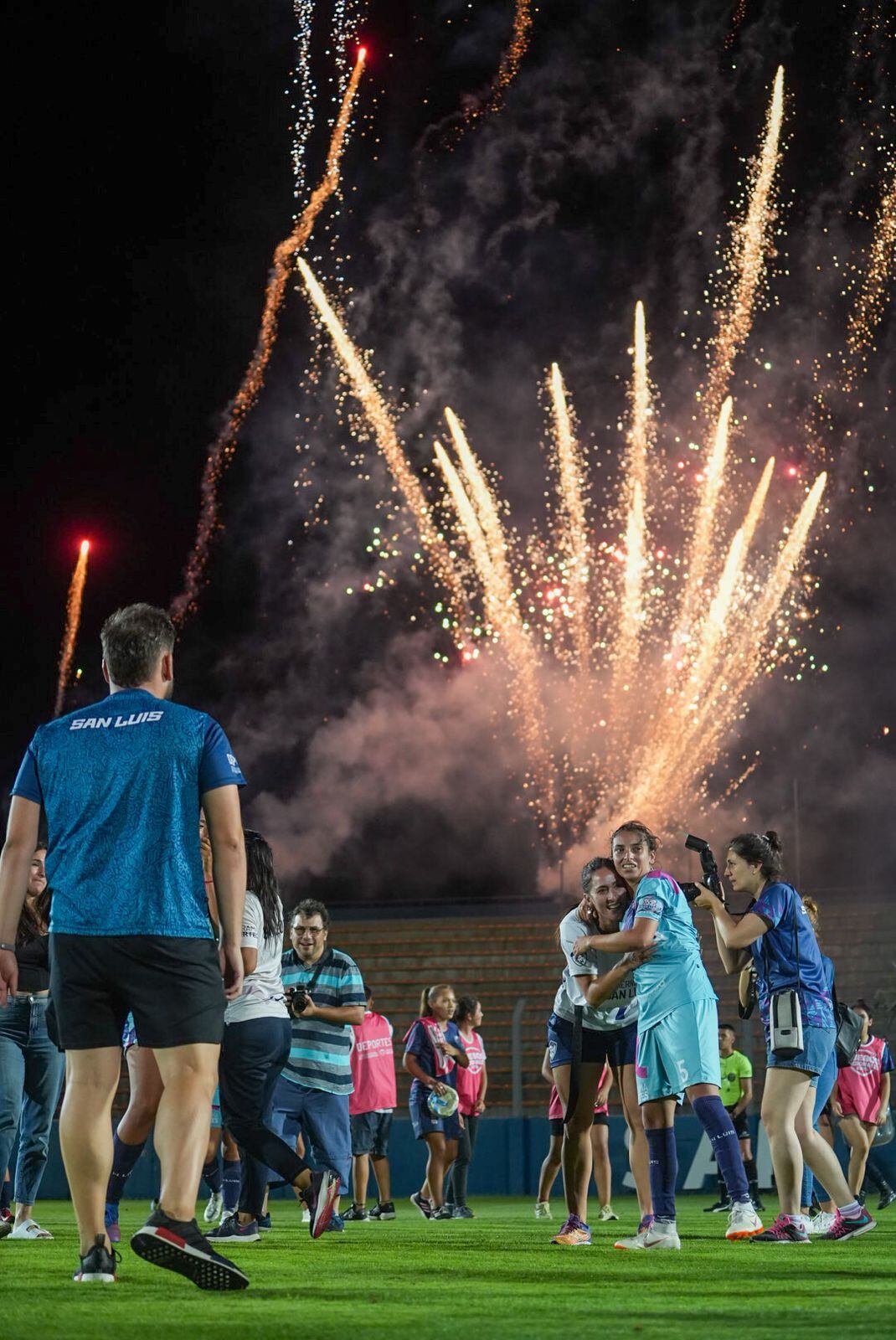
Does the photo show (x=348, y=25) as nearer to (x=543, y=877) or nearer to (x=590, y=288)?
(x=590, y=288)

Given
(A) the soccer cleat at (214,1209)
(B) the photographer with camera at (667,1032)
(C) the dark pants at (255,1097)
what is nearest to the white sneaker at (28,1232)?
(C) the dark pants at (255,1097)

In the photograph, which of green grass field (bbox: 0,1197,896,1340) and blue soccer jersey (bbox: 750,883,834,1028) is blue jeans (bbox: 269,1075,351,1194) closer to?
green grass field (bbox: 0,1197,896,1340)

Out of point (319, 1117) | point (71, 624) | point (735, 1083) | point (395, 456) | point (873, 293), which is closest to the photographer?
point (319, 1117)

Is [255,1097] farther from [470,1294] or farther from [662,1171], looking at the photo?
[470,1294]

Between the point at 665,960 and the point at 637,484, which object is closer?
the point at 665,960

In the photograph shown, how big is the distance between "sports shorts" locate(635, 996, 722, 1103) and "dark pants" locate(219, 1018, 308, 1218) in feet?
5.52

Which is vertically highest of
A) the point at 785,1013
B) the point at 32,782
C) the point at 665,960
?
the point at 32,782

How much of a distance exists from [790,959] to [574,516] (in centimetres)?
2676

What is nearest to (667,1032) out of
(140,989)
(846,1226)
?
(846,1226)

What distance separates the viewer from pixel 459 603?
36.9 m

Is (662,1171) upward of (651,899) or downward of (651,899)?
downward

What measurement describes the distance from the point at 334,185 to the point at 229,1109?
89.4 ft

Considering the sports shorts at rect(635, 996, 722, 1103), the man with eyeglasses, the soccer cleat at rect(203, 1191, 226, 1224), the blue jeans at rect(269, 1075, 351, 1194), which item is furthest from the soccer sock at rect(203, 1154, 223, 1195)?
the sports shorts at rect(635, 996, 722, 1103)

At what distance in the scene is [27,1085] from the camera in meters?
9.60
